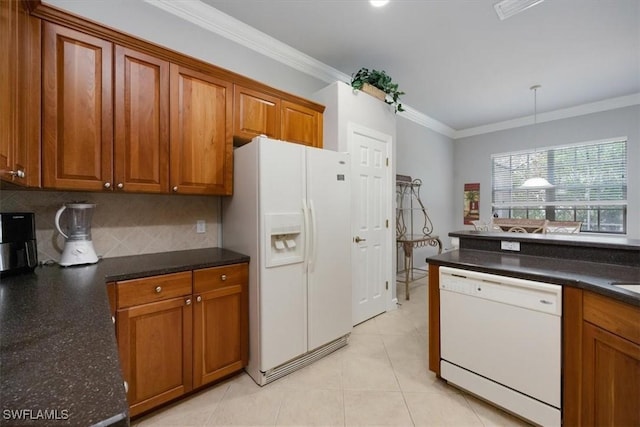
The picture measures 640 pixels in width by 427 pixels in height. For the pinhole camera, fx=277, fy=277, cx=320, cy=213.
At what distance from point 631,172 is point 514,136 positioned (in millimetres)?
1715

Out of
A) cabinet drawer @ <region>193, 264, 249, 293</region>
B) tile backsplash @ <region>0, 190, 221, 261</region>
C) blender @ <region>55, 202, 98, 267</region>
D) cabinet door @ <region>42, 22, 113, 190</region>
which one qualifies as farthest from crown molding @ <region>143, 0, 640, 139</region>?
cabinet drawer @ <region>193, 264, 249, 293</region>

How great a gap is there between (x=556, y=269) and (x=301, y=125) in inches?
87.1

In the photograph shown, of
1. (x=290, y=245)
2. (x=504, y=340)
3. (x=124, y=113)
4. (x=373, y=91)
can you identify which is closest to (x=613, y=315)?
(x=504, y=340)

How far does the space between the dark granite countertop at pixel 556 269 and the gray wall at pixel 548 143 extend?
3965mm

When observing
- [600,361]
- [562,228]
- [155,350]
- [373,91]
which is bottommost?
[155,350]

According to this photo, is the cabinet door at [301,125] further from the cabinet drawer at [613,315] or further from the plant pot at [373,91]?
the cabinet drawer at [613,315]

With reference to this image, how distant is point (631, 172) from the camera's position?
419cm

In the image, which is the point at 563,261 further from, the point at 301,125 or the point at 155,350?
the point at 155,350

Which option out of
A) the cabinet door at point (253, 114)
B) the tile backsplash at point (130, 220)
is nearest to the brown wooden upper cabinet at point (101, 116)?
the tile backsplash at point (130, 220)

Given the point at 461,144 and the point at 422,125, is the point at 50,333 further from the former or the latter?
the point at 461,144

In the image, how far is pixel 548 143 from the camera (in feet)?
16.2

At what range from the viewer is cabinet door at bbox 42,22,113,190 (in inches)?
59.7

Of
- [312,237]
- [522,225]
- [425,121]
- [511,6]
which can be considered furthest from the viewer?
[425,121]

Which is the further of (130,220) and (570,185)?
(570,185)
